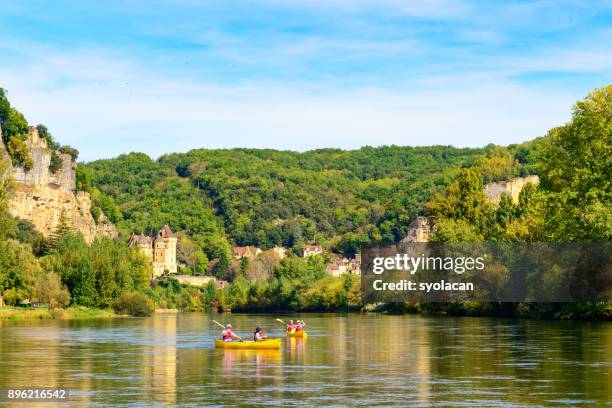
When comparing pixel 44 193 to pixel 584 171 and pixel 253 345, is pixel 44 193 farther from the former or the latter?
pixel 253 345

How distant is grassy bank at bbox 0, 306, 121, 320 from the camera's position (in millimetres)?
109688

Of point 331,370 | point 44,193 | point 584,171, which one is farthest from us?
point 44,193

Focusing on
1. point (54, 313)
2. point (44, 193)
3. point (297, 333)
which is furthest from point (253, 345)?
point (44, 193)

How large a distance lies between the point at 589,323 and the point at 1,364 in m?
52.6

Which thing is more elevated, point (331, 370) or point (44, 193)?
point (44, 193)

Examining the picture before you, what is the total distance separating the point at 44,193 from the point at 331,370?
141870mm

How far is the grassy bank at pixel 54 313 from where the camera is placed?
360 ft

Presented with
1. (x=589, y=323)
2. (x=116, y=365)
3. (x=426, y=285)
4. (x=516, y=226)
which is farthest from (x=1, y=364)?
(x=426, y=285)

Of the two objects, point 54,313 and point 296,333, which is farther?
point 54,313

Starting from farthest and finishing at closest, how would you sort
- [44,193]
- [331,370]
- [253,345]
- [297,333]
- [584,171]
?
[44,193]
[584,171]
[297,333]
[253,345]
[331,370]

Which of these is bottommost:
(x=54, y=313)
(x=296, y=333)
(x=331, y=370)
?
(x=54, y=313)

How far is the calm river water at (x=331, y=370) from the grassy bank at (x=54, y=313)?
41.0 metres

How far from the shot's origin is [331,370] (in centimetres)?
4419

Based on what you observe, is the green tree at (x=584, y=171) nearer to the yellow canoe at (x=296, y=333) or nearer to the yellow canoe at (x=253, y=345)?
the yellow canoe at (x=296, y=333)
